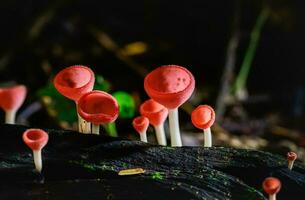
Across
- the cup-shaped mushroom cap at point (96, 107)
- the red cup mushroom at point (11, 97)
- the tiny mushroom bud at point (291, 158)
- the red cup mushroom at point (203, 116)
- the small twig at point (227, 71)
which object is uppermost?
the small twig at point (227, 71)

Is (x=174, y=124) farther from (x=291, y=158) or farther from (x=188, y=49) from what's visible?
(x=188, y=49)

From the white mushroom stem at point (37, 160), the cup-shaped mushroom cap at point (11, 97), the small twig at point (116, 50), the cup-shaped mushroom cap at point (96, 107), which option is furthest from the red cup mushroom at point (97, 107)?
the small twig at point (116, 50)

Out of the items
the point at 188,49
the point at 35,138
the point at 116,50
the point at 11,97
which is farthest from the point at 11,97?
the point at 188,49

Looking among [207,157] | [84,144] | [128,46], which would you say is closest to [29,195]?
[84,144]

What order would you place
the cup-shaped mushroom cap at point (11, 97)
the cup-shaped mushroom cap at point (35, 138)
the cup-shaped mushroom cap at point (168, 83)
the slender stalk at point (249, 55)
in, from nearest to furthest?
the cup-shaped mushroom cap at point (35, 138) < the cup-shaped mushroom cap at point (168, 83) < the cup-shaped mushroom cap at point (11, 97) < the slender stalk at point (249, 55)

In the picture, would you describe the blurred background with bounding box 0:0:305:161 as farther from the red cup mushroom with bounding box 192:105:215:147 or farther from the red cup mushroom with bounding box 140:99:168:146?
the red cup mushroom with bounding box 192:105:215:147

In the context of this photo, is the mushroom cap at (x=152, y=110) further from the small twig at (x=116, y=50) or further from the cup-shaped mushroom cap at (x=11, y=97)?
the small twig at (x=116, y=50)
